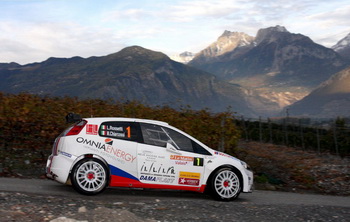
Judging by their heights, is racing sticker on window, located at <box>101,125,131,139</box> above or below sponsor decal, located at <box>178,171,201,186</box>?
above

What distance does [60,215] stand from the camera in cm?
653

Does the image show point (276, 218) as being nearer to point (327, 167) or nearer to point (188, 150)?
point (188, 150)

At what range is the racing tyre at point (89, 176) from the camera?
27.7 feet

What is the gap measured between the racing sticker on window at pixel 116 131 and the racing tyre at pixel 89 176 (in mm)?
596

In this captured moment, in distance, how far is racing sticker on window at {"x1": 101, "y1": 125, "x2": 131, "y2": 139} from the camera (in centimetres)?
877

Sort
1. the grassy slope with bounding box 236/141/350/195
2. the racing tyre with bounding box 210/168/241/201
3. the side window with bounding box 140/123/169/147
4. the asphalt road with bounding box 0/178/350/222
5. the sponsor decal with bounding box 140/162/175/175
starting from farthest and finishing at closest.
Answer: the grassy slope with bounding box 236/141/350/195 < the racing tyre with bounding box 210/168/241/201 < the side window with bounding box 140/123/169/147 < the sponsor decal with bounding box 140/162/175/175 < the asphalt road with bounding box 0/178/350/222

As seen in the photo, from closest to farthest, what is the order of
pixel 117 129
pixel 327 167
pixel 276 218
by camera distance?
1. pixel 276 218
2. pixel 117 129
3. pixel 327 167

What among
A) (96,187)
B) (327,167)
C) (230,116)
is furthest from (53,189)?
(327,167)

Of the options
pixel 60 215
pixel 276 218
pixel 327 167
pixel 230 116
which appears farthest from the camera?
pixel 327 167

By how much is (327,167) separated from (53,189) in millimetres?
13188

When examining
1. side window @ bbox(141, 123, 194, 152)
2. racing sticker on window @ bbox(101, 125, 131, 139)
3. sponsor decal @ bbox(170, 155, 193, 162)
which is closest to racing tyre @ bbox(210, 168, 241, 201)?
sponsor decal @ bbox(170, 155, 193, 162)

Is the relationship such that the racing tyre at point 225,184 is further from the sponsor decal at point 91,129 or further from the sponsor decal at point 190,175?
the sponsor decal at point 91,129

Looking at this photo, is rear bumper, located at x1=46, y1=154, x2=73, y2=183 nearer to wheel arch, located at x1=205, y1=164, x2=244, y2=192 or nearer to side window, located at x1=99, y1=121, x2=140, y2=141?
side window, located at x1=99, y1=121, x2=140, y2=141

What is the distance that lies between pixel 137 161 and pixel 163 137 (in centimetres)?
73
